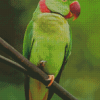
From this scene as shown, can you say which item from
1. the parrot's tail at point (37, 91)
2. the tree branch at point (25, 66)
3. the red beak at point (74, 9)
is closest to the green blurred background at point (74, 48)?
the parrot's tail at point (37, 91)

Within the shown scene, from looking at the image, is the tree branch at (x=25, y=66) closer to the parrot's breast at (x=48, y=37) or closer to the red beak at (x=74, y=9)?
the parrot's breast at (x=48, y=37)

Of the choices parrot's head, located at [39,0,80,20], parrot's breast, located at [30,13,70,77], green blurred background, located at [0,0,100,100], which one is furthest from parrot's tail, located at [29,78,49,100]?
parrot's head, located at [39,0,80,20]

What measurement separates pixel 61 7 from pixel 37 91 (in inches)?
19.2

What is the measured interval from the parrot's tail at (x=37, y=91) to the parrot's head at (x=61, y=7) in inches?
15.9

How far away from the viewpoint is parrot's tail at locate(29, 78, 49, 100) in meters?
1.25

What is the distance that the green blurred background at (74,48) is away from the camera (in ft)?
4.24

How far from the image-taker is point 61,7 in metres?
1.05

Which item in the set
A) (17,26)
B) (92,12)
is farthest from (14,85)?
(92,12)

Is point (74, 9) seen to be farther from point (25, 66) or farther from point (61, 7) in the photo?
point (25, 66)

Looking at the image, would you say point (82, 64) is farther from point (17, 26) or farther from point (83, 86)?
point (17, 26)

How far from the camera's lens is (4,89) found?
56.0 inches

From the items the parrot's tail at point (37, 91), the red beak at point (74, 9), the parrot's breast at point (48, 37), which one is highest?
the red beak at point (74, 9)

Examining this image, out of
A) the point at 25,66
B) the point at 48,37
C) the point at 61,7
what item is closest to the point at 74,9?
the point at 61,7

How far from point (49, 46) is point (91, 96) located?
0.79 m
